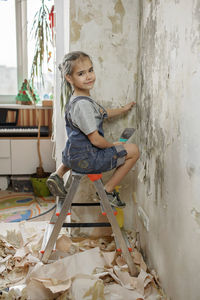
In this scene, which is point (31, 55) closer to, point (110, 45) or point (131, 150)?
point (110, 45)

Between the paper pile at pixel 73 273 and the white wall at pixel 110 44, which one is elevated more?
the white wall at pixel 110 44

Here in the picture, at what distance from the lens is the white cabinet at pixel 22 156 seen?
3.37 m

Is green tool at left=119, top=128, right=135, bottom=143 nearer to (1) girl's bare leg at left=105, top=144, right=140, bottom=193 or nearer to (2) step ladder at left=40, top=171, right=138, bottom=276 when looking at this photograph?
(1) girl's bare leg at left=105, top=144, right=140, bottom=193

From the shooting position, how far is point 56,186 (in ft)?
6.07

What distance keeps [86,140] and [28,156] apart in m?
1.78

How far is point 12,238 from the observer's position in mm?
2330

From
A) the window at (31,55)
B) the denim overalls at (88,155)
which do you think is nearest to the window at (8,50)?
the window at (31,55)

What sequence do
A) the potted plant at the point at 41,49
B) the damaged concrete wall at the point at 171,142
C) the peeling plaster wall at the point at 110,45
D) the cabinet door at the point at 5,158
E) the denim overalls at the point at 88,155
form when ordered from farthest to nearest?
the cabinet door at the point at 5,158
the potted plant at the point at 41,49
the peeling plaster wall at the point at 110,45
the denim overalls at the point at 88,155
the damaged concrete wall at the point at 171,142

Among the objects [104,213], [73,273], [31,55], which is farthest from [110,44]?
[31,55]

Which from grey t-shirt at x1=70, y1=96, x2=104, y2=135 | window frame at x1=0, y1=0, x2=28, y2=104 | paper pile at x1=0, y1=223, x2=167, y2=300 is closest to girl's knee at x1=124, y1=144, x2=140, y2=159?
grey t-shirt at x1=70, y1=96, x2=104, y2=135

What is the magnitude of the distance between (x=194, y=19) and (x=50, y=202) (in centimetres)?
235

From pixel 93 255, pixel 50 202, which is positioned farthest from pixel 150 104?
pixel 50 202

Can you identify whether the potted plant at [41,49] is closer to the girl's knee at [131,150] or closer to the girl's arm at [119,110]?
the girl's arm at [119,110]

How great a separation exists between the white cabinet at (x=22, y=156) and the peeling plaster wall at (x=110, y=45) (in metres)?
1.38
